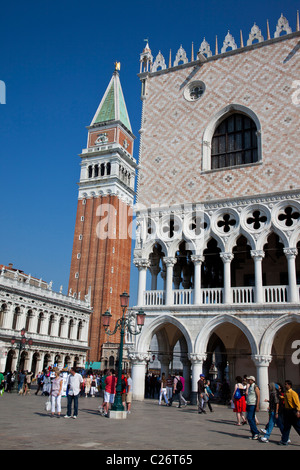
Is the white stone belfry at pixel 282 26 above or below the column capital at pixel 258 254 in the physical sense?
above

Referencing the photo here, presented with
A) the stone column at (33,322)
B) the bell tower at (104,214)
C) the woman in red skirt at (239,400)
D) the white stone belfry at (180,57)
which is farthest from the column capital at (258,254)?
the bell tower at (104,214)

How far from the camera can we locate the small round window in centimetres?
1903

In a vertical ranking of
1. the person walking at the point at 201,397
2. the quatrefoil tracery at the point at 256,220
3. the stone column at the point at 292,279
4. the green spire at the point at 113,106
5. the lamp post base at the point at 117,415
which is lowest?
the lamp post base at the point at 117,415

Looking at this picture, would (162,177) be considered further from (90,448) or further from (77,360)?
(77,360)

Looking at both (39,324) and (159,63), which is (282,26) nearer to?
(159,63)

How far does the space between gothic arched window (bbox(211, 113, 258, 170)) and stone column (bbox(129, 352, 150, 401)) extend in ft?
26.4

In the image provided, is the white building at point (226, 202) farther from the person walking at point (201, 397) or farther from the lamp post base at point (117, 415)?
the lamp post base at point (117, 415)

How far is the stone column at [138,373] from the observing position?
1655 centimetres

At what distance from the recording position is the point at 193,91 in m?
19.2

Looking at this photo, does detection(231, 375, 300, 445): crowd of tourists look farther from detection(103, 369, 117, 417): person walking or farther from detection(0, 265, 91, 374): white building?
detection(0, 265, 91, 374): white building

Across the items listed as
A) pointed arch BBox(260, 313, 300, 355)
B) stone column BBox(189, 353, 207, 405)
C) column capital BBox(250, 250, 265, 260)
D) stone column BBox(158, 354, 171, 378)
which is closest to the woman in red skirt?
pointed arch BBox(260, 313, 300, 355)

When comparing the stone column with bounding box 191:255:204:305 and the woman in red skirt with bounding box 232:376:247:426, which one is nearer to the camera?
the woman in red skirt with bounding box 232:376:247:426
